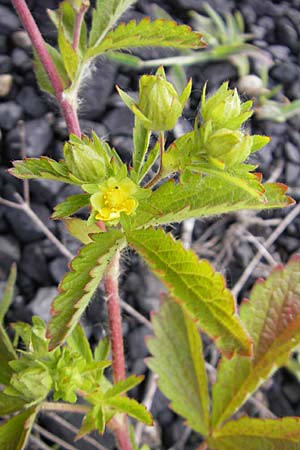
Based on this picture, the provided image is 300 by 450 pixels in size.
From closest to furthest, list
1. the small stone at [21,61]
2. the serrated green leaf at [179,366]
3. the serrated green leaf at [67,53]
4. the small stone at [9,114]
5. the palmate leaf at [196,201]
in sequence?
1. the palmate leaf at [196,201]
2. the serrated green leaf at [67,53]
3. the serrated green leaf at [179,366]
4. the small stone at [9,114]
5. the small stone at [21,61]

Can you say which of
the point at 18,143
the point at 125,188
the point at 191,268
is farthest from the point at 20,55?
the point at 191,268

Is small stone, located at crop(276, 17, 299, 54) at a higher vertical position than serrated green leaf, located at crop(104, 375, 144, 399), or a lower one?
higher

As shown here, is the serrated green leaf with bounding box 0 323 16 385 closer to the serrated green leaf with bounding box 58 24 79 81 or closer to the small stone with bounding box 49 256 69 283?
the serrated green leaf with bounding box 58 24 79 81

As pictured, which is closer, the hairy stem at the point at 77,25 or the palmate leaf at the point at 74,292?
the palmate leaf at the point at 74,292

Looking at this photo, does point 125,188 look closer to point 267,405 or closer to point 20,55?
point 267,405

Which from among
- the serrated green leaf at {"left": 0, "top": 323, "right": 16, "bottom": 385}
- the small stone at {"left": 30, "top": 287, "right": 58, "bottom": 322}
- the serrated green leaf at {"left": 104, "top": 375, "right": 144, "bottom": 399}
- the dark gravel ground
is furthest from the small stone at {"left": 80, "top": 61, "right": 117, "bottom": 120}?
the serrated green leaf at {"left": 104, "top": 375, "right": 144, "bottom": 399}

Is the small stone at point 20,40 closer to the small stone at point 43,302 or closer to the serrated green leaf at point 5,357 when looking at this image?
the small stone at point 43,302

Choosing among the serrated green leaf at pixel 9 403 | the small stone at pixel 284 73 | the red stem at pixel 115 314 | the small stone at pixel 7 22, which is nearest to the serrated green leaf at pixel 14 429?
the serrated green leaf at pixel 9 403
